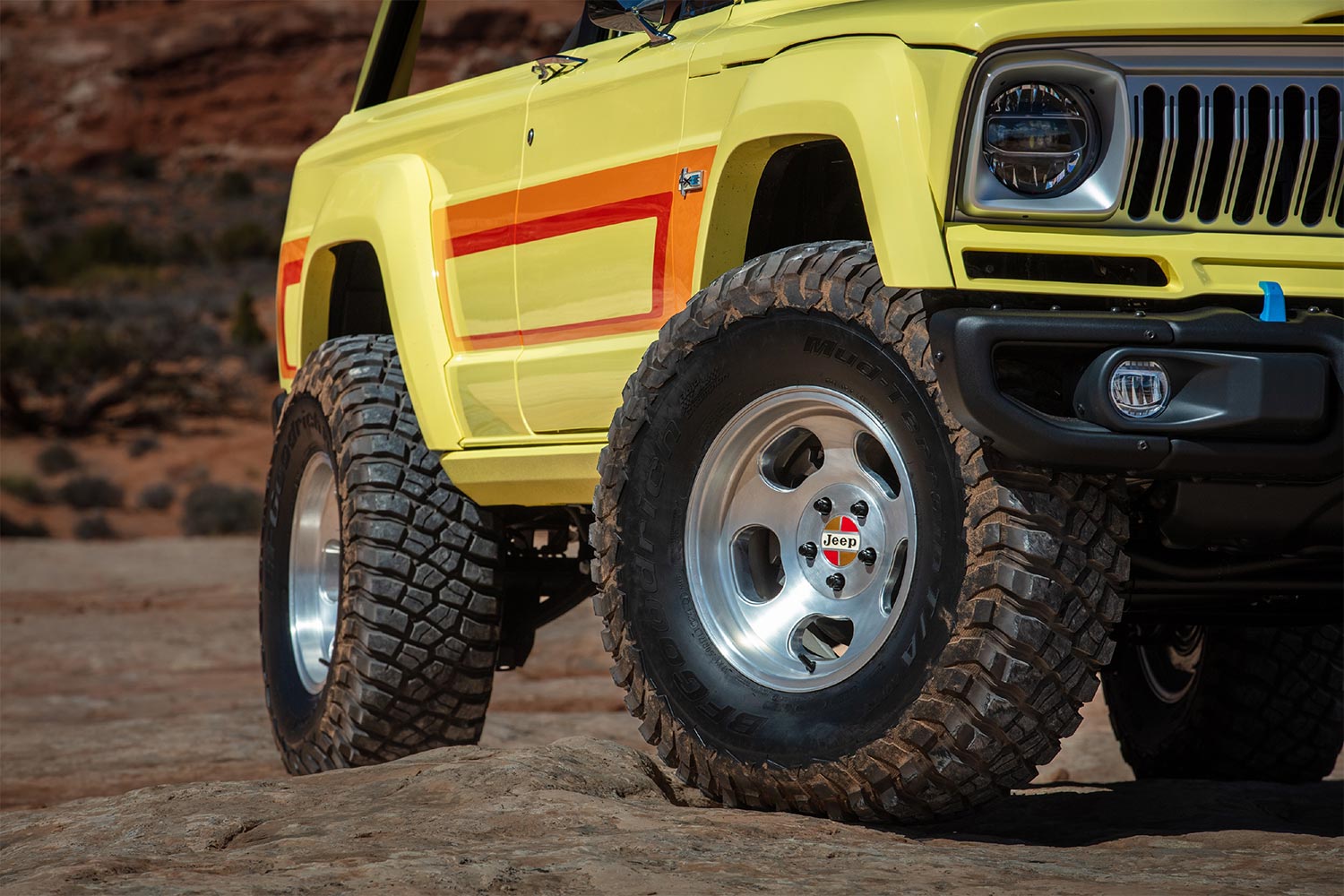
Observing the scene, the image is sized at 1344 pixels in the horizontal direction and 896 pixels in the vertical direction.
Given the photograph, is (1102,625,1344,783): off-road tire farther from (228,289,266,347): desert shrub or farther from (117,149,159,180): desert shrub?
(117,149,159,180): desert shrub

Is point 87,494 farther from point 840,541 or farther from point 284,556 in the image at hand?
point 840,541

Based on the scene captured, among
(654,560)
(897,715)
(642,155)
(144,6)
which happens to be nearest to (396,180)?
(642,155)

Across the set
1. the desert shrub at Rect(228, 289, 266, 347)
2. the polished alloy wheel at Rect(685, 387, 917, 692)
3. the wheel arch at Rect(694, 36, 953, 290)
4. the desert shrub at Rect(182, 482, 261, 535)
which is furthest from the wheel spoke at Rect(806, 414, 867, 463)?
the desert shrub at Rect(228, 289, 266, 347)

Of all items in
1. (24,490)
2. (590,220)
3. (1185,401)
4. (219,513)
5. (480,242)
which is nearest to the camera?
(1185,401)

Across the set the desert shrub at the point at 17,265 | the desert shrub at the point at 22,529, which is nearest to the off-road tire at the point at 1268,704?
the desert shrub at the point at 22,529

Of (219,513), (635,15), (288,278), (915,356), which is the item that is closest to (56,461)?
(219,513)

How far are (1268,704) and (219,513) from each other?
19.2 meters

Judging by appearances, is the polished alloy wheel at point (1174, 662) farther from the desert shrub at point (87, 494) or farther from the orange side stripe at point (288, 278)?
the desert shrub at point (87, 494)

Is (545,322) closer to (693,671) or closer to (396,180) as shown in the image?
(396,180)

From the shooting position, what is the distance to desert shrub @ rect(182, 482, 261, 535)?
74.3 ft

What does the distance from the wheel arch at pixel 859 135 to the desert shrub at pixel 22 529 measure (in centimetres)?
1954

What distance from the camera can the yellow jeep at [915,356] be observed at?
9.86ft

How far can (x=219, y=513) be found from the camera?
2277 centimetres

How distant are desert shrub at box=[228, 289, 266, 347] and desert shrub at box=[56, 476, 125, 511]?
8.67 m
